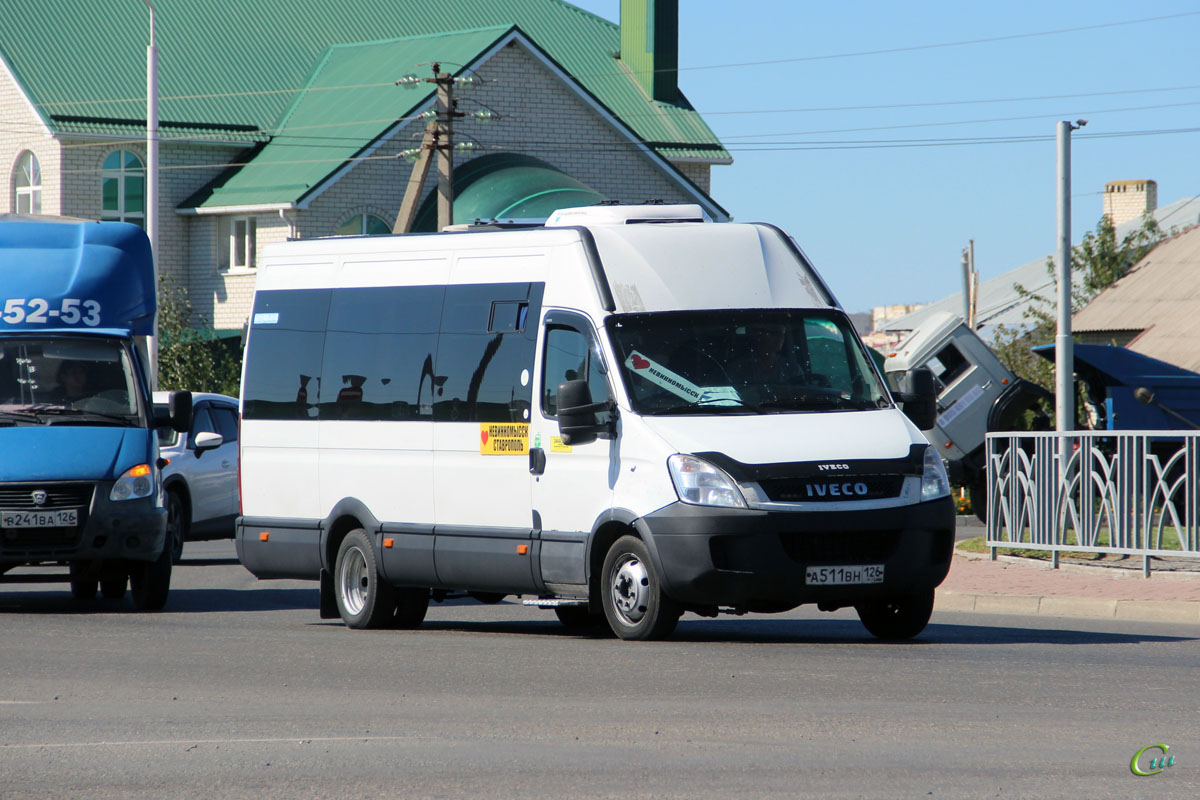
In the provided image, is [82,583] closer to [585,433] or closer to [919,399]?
[585,433]

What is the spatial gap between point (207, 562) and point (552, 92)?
90.2 feet

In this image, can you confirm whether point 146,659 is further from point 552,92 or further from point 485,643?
point 552,92

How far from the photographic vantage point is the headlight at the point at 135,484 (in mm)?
14812

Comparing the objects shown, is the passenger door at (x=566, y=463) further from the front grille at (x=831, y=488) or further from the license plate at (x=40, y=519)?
the license plate at (x=40, y=519)

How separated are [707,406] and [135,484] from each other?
5365 mm

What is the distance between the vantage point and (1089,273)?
4762cm

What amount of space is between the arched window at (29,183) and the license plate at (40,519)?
32932mm

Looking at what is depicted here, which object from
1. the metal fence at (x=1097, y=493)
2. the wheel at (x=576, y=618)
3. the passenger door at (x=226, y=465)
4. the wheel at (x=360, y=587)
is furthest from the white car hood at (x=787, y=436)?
the passenger door at (x=226, y=465)

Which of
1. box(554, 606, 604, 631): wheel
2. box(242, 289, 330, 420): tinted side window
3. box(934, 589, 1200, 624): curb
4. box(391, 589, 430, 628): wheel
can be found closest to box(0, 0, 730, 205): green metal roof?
box(242, 289, 330, 420): tinted side window

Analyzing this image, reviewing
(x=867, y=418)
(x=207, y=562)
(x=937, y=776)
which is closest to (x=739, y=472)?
(x=867, y=418)

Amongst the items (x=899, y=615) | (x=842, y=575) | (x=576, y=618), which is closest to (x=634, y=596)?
(x=842, y=575)

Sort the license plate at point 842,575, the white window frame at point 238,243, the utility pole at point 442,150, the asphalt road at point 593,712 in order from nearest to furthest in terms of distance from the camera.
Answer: the asphalt road at point 593,712 → the license plate at point 842,575 → the utility pole at point 442,150 → the white window frame at point 238,243

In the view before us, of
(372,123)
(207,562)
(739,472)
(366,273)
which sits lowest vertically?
(207,562)

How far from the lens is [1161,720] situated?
8.54 m
